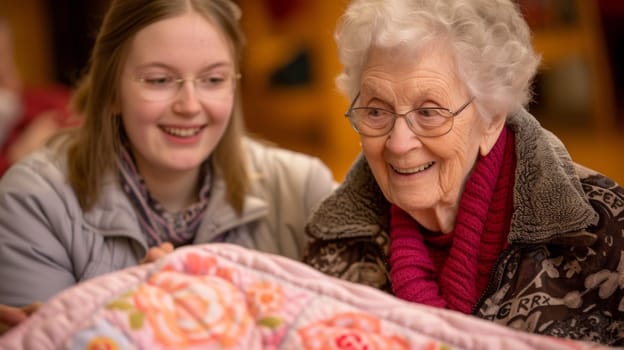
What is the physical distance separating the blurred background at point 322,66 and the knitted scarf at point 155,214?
1.99m

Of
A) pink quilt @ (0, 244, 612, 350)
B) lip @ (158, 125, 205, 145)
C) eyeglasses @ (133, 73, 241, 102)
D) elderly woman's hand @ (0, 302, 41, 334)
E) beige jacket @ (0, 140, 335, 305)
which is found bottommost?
elderly woman's hand @ (0, 302, 41, 334)

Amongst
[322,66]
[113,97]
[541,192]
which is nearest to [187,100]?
[113,97]

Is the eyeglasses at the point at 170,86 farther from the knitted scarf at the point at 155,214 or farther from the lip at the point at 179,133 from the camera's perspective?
the knitted scarf at the point at 155,214

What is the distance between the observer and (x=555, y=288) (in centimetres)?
159

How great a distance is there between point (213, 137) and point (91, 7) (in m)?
5.05

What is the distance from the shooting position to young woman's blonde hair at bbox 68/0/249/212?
82.1 inches

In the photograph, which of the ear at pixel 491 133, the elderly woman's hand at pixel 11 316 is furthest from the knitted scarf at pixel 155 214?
the ear at pixel 491 133

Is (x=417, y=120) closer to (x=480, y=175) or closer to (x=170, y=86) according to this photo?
(x=480, y=175)

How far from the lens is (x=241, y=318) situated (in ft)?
4.68

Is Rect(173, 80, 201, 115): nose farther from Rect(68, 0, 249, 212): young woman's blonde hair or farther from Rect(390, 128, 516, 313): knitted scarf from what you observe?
Rect(390, 128, 516, 313): knitted scarf

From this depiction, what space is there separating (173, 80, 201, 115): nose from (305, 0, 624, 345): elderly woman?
50cm

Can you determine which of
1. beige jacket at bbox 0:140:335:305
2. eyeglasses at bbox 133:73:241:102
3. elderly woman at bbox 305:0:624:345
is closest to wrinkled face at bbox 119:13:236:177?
eyeglasses at bbox 133:73:241:102

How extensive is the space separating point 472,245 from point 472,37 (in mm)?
435

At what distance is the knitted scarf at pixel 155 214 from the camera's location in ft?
7.24
